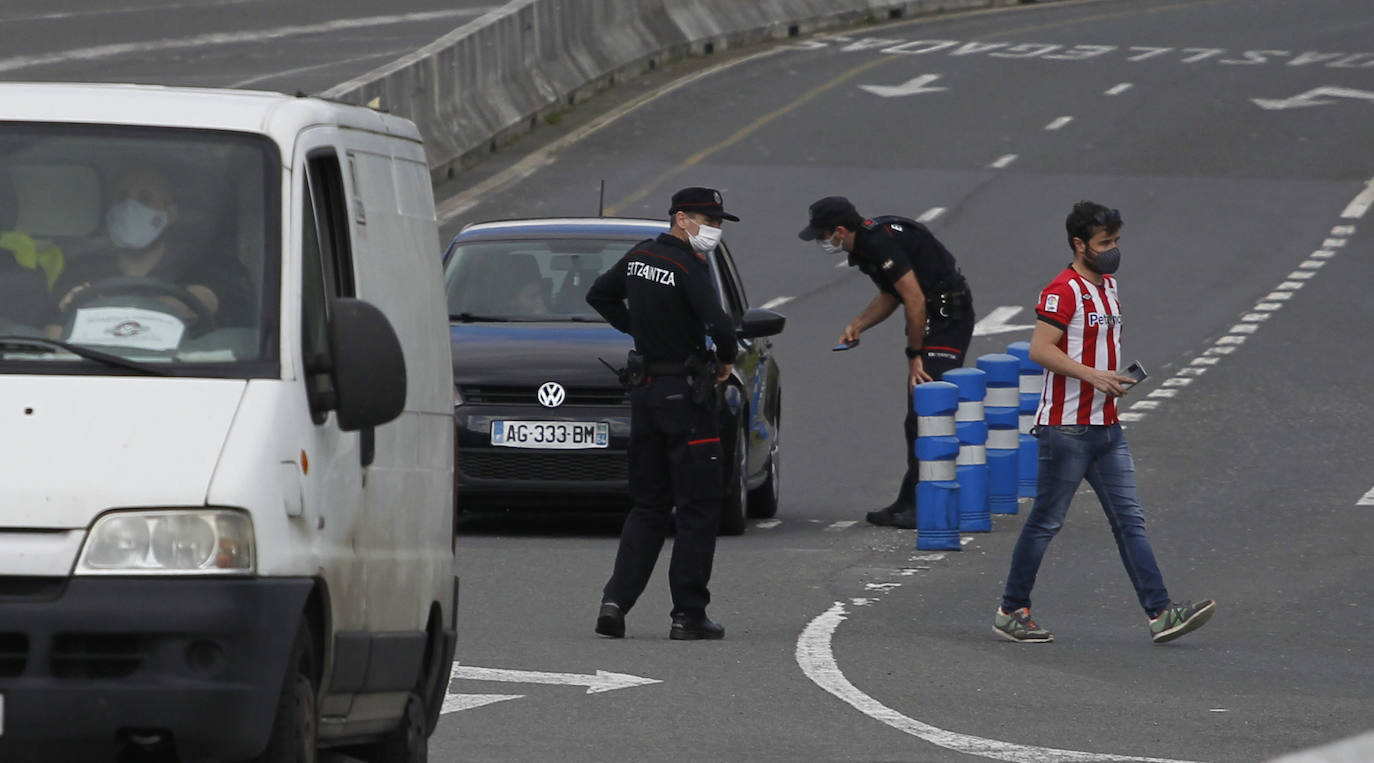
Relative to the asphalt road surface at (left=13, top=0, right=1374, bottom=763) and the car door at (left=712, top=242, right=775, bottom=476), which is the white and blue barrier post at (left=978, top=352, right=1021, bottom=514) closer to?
the asphalt road surface at (left=13, top=0, right=1374, bottom=763)

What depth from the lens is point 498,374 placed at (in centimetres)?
1381

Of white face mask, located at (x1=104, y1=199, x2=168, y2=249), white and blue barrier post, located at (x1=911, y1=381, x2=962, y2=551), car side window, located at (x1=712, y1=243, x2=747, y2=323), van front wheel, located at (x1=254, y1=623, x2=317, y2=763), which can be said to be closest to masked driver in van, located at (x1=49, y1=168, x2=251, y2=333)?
white face mask, located at (x1=104, y1=199, x2=168, y2=249)

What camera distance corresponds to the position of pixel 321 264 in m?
6.43

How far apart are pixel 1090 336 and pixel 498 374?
12.2ft

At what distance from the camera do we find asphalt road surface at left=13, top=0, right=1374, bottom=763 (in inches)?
363

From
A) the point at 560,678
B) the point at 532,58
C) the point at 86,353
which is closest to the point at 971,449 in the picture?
the point at 560,678

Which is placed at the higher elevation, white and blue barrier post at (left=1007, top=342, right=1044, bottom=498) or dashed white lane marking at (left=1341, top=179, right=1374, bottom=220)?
dashed white lane marking at (left=1341, top=179, right=1374, bottom=220)

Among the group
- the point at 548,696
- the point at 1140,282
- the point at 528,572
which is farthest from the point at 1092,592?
the point at 1140,282

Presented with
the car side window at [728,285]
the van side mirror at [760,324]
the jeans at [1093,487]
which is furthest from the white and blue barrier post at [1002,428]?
the jeans at [1093,487]

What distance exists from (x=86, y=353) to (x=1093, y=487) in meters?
6.19

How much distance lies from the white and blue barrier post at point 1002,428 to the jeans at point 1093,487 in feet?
11.7

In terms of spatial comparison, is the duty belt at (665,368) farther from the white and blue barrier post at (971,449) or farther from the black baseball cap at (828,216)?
the white and blue barrier post at (971,449)

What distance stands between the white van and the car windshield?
755 cm

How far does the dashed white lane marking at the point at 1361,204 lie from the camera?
27.7 m
